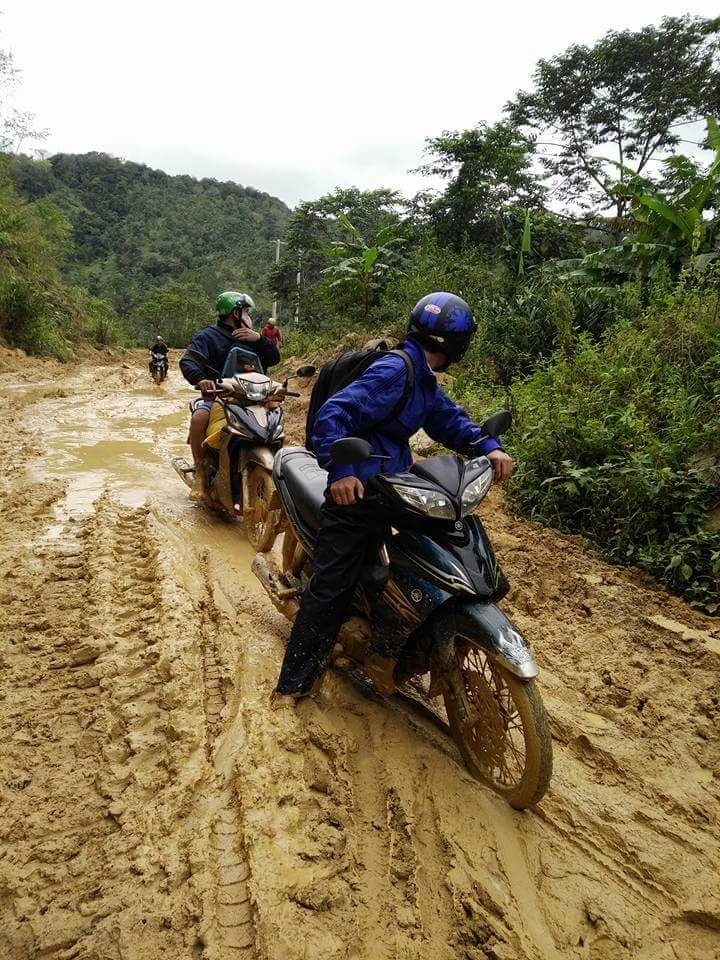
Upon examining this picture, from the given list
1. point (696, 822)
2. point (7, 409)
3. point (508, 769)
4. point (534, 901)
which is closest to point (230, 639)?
point (508, 769)

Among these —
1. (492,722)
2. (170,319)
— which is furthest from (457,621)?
(170,319)

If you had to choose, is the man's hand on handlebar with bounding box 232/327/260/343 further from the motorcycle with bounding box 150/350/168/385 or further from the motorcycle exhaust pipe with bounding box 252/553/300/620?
the motorcycle with bounding box 150/350/168/385

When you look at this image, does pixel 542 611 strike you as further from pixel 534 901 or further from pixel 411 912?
pixel 411 912

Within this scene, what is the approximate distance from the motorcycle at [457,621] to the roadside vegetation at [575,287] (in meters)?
1.95

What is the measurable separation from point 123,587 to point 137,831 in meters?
1.89

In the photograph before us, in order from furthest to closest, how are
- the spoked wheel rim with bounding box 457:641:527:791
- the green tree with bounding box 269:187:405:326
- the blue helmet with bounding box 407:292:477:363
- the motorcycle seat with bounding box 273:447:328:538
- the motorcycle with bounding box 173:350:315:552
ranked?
1. the green tree with bounding box 269:187:405:326
2. the motorcycle with bounding box 173:350:315:552
3. the motorcycle seat with bounding box 273:447:328:538
4. the blue helmet with bounding box 407:292:477:363
5. the spoked wheel rim with bounding box 457:641:527:791

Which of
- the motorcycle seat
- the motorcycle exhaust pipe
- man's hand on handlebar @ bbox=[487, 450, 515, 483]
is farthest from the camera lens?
the motorcycle exhaust pipe

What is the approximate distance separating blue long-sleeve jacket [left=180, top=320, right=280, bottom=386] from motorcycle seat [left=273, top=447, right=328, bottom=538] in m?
1.96

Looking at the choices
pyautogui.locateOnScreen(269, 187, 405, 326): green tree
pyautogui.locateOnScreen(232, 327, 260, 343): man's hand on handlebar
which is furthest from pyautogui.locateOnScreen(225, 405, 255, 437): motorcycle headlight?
pyautogui.locateOnScreen(269, 187, 405, 326): green tree

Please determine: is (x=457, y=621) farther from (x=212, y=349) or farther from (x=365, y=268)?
(x=365, y=268)

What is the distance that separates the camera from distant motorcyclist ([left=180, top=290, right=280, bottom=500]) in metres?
5.15

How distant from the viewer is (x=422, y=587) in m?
2.30

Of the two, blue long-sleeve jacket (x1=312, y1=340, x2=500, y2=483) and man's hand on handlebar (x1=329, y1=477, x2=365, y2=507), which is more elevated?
blue long-sleeve jacket (x1=312, y1=340, x2=500, y2=483)

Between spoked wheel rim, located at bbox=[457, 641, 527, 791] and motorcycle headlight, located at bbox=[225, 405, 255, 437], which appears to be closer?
spoked wheel rim, located at bbox=[457, 641, 527, 791]
